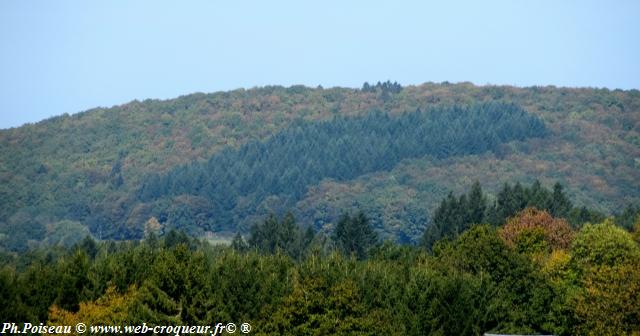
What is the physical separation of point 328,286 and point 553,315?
24627 mm

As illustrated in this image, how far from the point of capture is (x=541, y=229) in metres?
130

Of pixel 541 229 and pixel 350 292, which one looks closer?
pixel 350 292

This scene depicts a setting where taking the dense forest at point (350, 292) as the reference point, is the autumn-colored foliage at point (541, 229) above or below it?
below

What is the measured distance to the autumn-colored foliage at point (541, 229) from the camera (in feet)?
422

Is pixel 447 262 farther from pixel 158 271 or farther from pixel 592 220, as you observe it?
pixel 592 220

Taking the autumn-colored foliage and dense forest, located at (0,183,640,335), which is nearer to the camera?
dense forest, located at (0,183,640,335)

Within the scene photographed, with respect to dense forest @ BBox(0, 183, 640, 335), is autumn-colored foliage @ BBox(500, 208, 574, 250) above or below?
below

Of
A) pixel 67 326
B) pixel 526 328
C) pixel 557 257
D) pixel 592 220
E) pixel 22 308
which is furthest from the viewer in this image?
pixel 592 220

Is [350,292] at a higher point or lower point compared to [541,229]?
higher

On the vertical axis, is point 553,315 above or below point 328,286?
below

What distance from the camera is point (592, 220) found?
164 meters

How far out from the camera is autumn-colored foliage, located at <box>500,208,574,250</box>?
5064 inches

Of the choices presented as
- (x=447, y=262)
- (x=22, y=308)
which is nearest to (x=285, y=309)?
(x=22, y=308)

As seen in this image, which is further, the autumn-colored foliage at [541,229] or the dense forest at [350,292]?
the autumn-colored foliage at [541,229]
